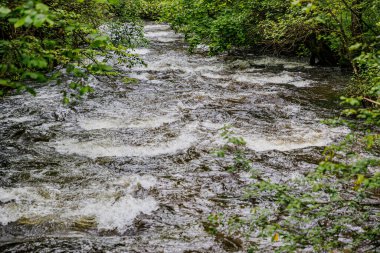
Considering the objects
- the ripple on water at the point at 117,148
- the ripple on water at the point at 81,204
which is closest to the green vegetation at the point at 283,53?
the ripple on water at the point at 81,204

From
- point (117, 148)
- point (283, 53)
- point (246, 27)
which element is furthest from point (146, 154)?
point (283, 53)

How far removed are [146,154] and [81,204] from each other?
1.99m

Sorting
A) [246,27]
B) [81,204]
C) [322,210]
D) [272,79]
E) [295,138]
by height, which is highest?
[246,27]

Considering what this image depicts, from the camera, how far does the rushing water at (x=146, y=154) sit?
4723 millimetres

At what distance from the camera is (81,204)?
17.2 ft

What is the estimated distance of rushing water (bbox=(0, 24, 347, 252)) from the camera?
472cm

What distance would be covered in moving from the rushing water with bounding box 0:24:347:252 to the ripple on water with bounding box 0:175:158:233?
1 cm

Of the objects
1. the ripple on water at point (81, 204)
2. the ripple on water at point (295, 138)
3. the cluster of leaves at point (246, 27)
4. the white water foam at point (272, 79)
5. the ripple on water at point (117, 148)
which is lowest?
the ripple on water at point (81, 204)

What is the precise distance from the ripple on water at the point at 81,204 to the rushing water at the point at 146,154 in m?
0.01

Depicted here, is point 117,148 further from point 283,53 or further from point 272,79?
point 283,53

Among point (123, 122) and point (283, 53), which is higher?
point (283, 53)

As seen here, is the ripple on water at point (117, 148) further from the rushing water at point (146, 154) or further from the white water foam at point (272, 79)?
the white water foam at point (272, 79)

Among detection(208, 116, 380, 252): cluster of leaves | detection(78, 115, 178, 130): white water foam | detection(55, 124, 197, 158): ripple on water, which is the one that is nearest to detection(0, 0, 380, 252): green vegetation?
detection(208, 116, 380, 252): cluster of leaves

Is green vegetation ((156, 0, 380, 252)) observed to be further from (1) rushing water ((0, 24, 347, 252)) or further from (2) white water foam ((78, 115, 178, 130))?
(2) white water foam ((78, 115, 178, 130))
